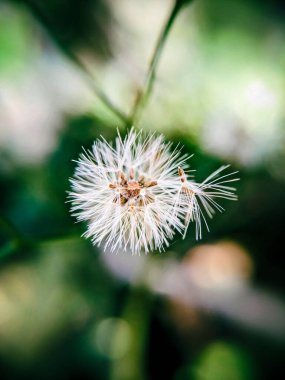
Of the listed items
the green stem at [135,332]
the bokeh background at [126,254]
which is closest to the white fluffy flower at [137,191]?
the bokeh background at [126,254]

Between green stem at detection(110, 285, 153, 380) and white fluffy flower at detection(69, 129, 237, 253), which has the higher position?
white fluffy flower at detection(69, 129, 237, 253)

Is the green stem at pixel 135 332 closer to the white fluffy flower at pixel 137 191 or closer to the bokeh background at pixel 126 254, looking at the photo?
the bokeh background at pixel 126 254

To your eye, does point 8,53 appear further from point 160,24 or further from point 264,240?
point 264,240

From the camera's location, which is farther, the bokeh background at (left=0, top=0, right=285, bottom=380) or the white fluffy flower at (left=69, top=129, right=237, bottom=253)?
the bokeh background at (left=0, top=0, right=285, bottom=380)

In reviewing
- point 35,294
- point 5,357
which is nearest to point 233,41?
point 35,294

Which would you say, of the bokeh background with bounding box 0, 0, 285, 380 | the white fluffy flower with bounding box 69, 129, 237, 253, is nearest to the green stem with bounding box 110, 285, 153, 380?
the bokeh background with bounding box 0, 0, 285, 380

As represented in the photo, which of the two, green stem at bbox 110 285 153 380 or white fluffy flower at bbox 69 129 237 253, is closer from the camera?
white fluffy flower at bbox 69 129 237 253

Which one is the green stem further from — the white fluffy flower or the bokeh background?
the white fluffy flower
